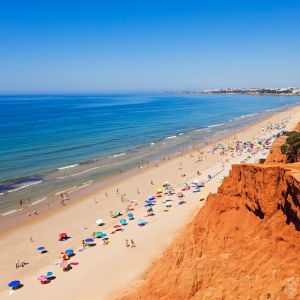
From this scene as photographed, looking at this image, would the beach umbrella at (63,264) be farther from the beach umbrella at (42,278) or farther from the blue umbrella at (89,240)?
the blue umbrella at (89,240)

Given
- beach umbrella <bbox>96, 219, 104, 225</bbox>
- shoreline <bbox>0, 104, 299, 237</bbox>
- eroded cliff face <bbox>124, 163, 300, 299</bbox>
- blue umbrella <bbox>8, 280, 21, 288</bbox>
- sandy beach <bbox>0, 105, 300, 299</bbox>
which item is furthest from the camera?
shoreline <bbox>0, 104, 299, 237</bbox>

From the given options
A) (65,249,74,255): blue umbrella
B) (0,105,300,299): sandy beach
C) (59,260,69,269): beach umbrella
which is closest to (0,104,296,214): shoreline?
(0,105,300,299): sandy beach

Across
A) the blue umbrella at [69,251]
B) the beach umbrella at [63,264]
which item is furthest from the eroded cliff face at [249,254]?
the blue umbrella at [69,251]

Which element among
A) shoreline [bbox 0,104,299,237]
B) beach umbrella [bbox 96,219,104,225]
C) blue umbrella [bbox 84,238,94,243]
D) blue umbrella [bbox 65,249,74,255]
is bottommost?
shoreline [bbox 0,104,299,237]

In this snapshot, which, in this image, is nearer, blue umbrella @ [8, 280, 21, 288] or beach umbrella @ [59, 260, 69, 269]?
blue umbrella @ [8, 280, 21, 288]

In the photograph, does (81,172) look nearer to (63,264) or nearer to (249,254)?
(63,264)

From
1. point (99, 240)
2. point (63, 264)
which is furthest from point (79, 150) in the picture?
point (63, 264)

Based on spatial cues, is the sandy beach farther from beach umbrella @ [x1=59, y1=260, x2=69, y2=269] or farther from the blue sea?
the blue sea
